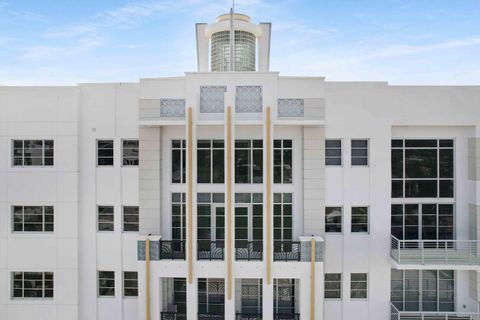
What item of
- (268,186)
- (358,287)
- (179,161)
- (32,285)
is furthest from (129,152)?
(358,287)

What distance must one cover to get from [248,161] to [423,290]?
34.5 ft

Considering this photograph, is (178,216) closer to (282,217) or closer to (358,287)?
(282,217)

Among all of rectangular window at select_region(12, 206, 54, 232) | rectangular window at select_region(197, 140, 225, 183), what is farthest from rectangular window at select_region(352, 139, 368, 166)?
rectangular window at select_region(12, 206, 54, 232)

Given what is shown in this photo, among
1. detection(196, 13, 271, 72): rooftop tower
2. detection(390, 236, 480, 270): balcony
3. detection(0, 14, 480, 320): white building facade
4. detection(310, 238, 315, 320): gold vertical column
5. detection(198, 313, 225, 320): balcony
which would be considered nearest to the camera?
detection(310, 238, 315, 320): gold vertical column

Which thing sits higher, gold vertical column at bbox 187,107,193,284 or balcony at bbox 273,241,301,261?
gold vertical column at bbox 187,107,193,284

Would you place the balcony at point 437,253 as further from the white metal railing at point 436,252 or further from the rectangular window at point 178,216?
the rectangular window at point 178,216

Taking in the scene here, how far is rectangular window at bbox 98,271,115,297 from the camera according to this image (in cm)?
1505

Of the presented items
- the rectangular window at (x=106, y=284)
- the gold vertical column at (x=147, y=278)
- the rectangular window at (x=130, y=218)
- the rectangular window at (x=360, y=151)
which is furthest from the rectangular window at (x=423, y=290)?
the rectangular window at (x=106, y=284)

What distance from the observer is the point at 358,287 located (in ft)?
48.6

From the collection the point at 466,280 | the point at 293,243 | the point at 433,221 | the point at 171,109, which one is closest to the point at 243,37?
the point at 171,109

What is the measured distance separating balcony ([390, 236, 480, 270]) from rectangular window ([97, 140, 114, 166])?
13885mm

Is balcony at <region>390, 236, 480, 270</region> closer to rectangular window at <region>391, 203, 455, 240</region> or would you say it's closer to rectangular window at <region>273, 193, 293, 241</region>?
rectangular window at <region>391, 203, 455, 240</region>

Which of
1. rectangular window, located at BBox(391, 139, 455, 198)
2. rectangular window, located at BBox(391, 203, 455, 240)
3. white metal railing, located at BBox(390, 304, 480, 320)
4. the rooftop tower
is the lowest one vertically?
white metal railing, located at BBox(390, 304, 480, 320)

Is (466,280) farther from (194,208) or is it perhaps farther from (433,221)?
(194,208)
